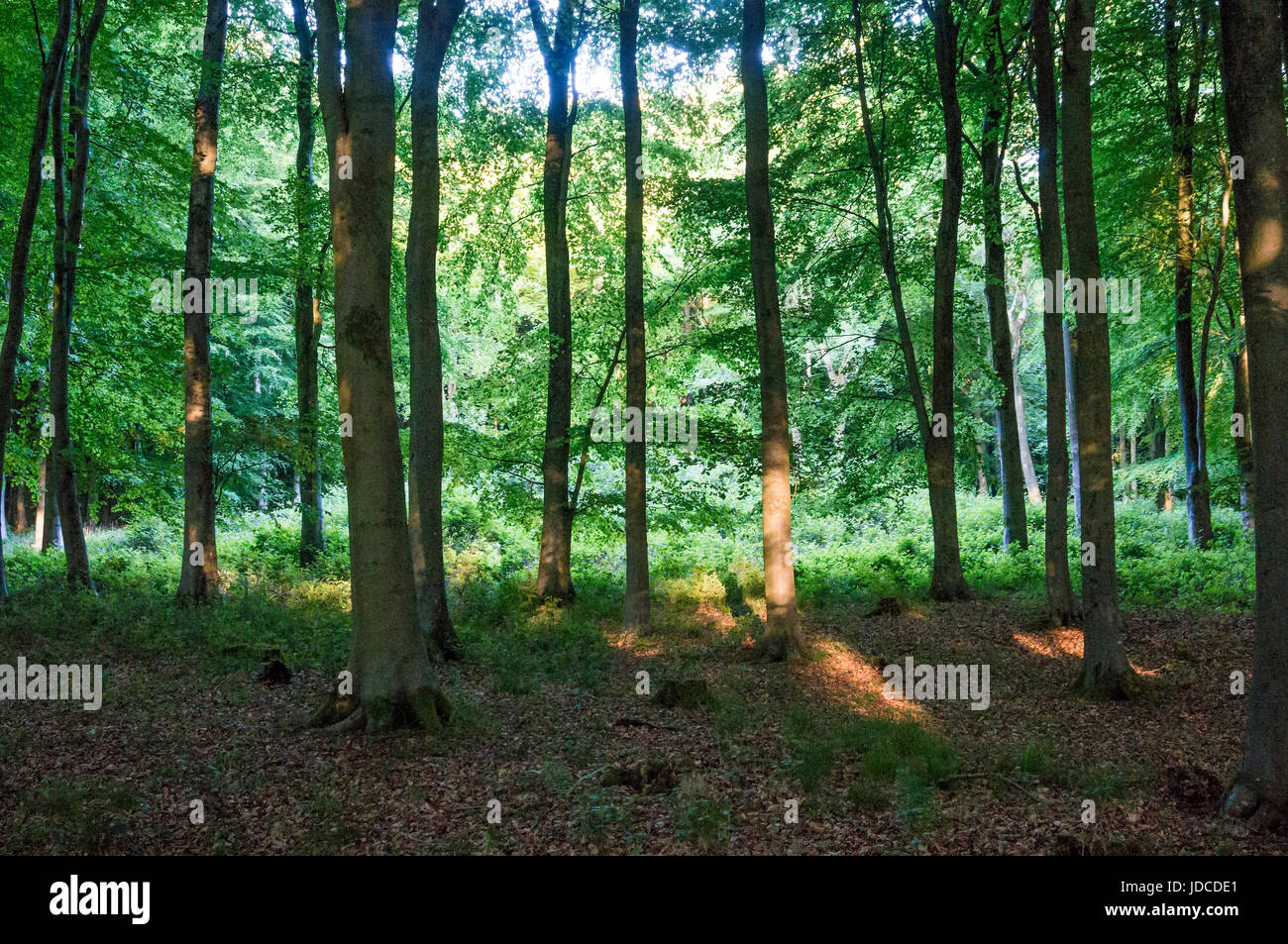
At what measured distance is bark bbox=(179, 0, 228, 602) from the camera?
42.8ft

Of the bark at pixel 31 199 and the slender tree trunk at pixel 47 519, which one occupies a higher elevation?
the bark at pixel 31 199

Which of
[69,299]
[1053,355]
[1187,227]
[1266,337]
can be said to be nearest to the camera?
[1266,337]

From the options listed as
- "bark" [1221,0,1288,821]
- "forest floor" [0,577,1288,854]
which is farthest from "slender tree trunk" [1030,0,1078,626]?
"bark" [1221,0,1288,821]

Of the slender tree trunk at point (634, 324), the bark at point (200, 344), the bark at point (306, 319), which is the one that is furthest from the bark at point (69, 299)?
the slender tree trunk at point (634, 324)

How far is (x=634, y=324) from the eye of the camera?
43.6ft

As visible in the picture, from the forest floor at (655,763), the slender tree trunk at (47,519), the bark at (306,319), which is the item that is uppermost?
the bark at (306,319)

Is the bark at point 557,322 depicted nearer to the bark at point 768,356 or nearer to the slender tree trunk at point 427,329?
the slender tree trunk at point 427,329

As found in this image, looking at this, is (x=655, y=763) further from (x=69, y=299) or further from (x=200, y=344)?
(x=69, y=299)

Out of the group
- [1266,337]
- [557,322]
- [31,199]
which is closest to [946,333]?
[557,322]

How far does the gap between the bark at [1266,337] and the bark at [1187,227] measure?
32.9ft

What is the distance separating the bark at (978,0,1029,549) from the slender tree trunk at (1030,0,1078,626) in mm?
2095

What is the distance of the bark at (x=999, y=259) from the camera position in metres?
13.4

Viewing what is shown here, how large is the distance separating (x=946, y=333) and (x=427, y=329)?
373 inches

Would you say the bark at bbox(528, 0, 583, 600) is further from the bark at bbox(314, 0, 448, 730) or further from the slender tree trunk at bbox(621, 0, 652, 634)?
the bark at bbox(314, 0, 448, 730)
